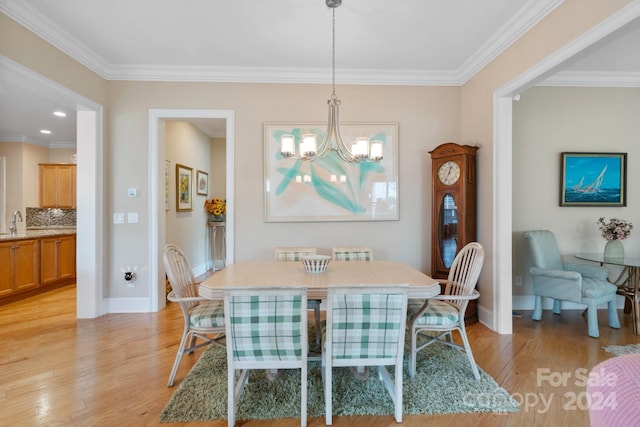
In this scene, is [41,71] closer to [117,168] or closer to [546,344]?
[117,168]

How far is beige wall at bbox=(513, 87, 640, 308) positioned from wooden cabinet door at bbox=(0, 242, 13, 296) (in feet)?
21.1

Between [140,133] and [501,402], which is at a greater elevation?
[140,133]

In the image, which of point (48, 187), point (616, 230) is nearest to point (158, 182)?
point (48, 187)

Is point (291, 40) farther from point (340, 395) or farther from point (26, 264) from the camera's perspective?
point (26, 264)

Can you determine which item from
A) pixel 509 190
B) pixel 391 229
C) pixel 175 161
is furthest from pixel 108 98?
pixel 509 190

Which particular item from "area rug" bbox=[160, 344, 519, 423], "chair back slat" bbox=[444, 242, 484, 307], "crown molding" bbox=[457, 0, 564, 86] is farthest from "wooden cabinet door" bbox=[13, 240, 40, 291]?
"crown molding" bbox=[457, 0, 564, 86]

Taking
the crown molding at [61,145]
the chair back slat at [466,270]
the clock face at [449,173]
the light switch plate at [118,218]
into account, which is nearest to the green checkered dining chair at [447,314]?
the chair back slat at [466,270]

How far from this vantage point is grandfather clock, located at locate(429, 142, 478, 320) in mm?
3168

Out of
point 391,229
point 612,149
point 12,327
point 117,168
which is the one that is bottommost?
point 12,327

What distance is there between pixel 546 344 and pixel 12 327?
5.32m

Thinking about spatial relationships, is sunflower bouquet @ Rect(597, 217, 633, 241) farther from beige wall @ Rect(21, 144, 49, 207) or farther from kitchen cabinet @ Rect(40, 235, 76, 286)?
beige wall @ Rect(21, 144, 49, 207)

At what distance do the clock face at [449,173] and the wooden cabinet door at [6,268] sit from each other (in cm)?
557

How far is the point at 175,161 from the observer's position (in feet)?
15.5

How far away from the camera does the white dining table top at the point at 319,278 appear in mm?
1863
